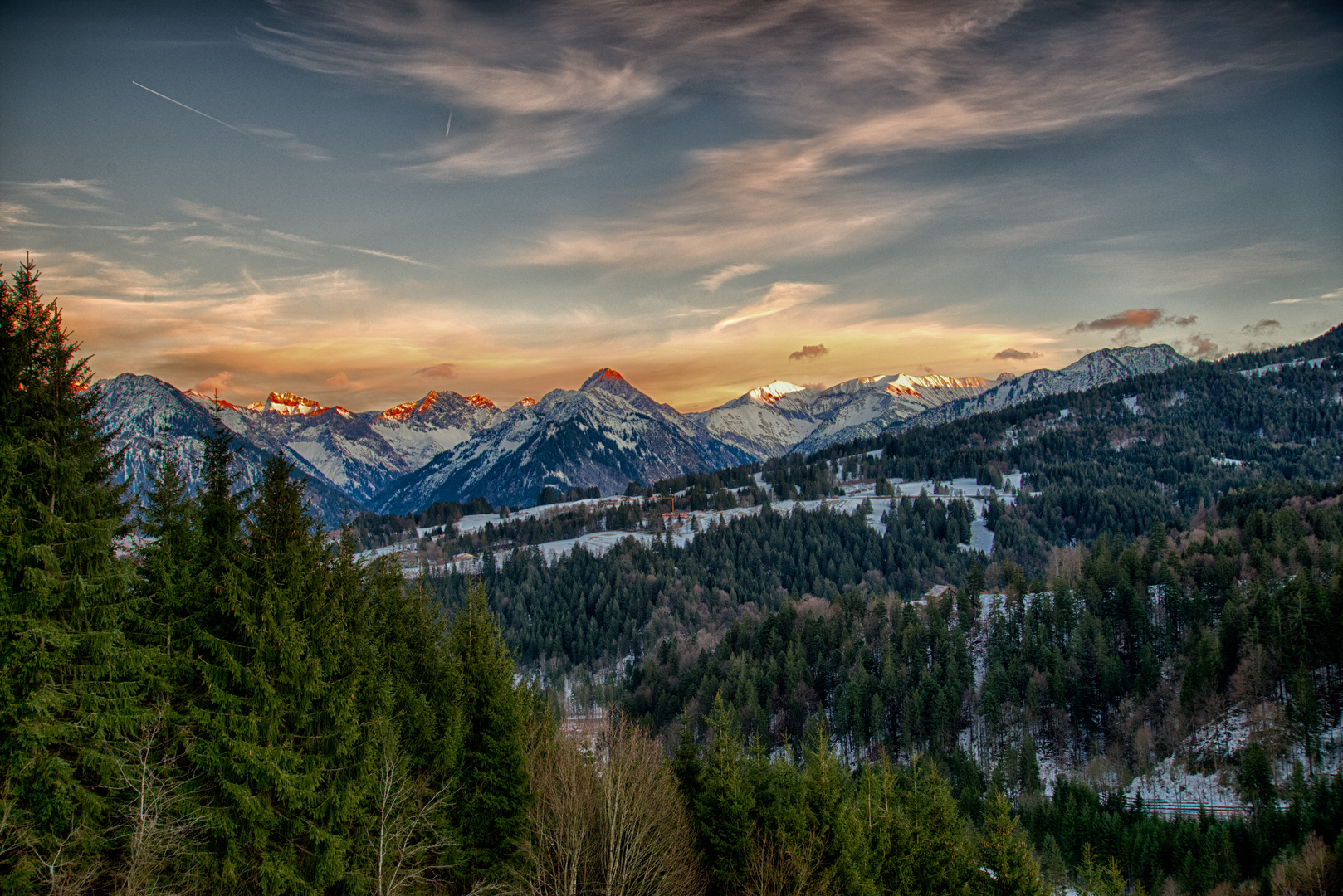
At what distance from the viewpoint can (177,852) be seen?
2139 cm

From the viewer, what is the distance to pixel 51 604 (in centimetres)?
2062

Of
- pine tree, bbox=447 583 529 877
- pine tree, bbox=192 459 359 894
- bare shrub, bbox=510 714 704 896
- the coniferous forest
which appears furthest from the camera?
pine tree, bbox=447 583 529 877

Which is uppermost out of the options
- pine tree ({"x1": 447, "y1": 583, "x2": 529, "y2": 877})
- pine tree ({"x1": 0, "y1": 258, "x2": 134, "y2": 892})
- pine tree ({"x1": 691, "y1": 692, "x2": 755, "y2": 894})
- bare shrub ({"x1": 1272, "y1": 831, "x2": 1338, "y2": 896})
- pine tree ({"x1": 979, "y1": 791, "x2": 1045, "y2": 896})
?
pine tree ({"x1": 0, "y1": 258, "x2": 134, "y2": 892})

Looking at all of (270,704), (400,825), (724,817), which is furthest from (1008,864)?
(270,704)

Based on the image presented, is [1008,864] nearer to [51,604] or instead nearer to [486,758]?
[486,758]

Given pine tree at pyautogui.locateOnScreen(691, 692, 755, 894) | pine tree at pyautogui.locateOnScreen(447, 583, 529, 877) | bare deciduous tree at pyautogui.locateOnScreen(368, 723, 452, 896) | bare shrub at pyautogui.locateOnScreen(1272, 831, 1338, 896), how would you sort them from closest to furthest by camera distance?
bare deciduous tree at pyautogui.locateOnScreen(368, 723, 452, 896), pine tree at pyautogui.locateOnScreen(447, 583, 529, 877), pine tree at pyautogui.locateOnScreen(691, 692, 755, 894), bare shrub at pyautogui.locateOnScreen(1272, 831, 1338, 896)

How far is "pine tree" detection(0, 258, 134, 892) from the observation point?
19.8 m

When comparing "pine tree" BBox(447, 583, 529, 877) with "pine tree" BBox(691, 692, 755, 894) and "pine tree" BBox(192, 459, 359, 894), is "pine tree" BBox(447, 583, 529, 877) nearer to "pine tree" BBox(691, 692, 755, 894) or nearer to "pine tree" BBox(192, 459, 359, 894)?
"pine tree" BBox(192, 459, 359, 894)

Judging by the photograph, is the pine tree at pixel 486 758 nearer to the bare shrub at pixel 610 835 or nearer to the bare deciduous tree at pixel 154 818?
the bare shrub at pixel 610 835

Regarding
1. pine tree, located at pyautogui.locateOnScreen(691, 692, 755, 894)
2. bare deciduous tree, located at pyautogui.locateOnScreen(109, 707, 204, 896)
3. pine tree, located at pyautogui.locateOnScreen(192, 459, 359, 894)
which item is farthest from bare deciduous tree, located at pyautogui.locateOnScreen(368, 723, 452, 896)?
pine tree, located at pyautogui.locateOnScreen(691, 692, 755, 894)

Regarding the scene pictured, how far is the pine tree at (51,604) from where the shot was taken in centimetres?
1980

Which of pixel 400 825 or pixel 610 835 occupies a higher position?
pixel 400 825

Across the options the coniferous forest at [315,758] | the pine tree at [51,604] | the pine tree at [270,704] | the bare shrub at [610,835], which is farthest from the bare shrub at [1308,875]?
the pine tree at [51,604]

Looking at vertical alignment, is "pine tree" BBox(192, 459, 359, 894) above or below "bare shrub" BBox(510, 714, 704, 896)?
above
